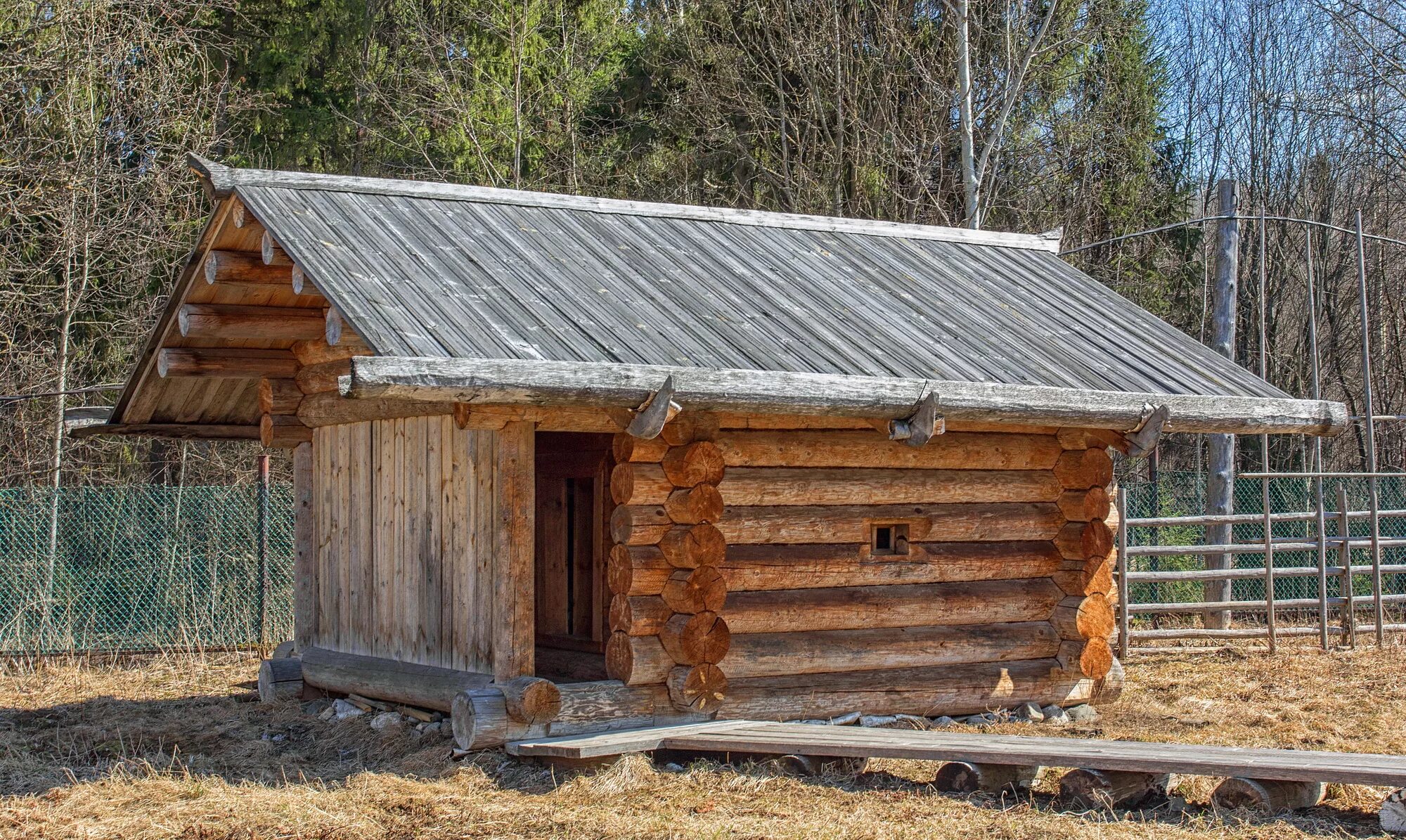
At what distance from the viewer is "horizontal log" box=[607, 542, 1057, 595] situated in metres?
9.54

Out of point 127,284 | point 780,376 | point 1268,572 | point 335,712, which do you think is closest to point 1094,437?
→ point 780,376

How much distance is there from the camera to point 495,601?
30.7 feet

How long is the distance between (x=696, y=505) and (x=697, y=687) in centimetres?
121

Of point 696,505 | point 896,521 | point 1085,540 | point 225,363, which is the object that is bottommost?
point 1085,540

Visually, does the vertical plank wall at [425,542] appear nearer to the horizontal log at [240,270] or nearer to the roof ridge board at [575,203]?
the horizontal log at [240,270]

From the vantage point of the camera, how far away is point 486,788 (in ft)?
27.9

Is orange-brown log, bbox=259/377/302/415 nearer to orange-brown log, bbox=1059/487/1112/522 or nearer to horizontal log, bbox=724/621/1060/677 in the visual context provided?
horizontal log, bbox=724/621/1060/677

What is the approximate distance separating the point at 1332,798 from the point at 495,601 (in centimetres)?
513

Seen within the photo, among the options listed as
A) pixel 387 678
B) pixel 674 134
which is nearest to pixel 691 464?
pixel 387 678

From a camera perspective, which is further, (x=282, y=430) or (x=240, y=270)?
(x=282, y=430)

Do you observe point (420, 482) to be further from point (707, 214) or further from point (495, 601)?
point (707, 214)

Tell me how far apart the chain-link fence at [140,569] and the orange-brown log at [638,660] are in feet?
21.9

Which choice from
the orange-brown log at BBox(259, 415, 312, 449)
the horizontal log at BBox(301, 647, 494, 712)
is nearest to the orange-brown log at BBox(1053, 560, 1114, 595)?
the horizontal log at BBox(301, 647, 494, 712)

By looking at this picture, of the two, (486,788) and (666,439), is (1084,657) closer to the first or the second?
(666,439)
